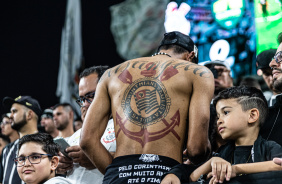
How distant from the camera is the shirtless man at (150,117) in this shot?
222 centimetres

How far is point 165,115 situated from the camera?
229cm

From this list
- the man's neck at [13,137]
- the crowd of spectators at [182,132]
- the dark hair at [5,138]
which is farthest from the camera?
the man's neck at [13,137]

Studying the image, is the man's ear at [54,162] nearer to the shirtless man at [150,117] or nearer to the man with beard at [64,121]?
the shirtless man at [150,117]

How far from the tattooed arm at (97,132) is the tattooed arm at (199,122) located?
0.50m

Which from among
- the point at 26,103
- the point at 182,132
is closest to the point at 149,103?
the point at 182,132

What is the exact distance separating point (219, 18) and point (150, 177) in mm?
7152

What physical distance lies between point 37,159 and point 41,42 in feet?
31.1

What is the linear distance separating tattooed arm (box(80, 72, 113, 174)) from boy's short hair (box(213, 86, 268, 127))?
0.69 metres

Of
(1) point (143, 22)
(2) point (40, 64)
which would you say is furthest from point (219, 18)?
(2) point (40, 64)

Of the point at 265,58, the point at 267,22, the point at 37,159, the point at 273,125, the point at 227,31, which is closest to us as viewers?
the point at 273,125

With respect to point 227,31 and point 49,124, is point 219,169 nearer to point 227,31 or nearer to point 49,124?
point 49,124

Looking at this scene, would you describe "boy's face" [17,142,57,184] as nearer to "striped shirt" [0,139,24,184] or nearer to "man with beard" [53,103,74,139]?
"striped shirt" [0,139,24,184]

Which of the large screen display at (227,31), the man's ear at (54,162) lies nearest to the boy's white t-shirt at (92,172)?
the man's ear at (54,162)

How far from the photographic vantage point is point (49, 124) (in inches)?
240
